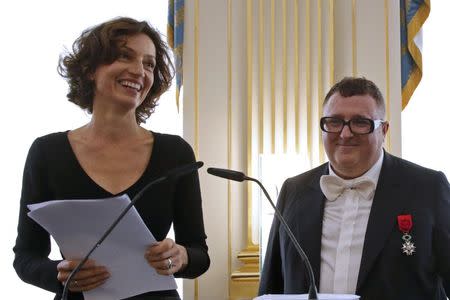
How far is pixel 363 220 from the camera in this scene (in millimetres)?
2531

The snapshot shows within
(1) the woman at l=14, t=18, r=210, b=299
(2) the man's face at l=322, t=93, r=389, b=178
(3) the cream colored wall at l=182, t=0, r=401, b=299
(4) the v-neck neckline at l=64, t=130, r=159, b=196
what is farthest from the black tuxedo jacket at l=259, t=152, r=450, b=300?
(3) the cream colored wall at l=182, t=0, r=401, b=299

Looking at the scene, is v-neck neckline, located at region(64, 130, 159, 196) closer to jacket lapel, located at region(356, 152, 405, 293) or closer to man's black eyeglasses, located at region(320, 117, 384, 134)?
man's black eyeglasses, located at region(320, 117, 384, 134)

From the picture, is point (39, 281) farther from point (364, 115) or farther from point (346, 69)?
point (346, 69)

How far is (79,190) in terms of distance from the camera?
86.9 inches

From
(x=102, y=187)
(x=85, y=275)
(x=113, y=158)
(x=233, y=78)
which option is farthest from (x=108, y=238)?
(x=233, y=78)

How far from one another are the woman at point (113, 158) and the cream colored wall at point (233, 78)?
8.40ft

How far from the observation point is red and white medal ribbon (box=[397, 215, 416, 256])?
7.88 ft

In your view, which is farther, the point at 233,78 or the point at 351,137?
the point at 233,78

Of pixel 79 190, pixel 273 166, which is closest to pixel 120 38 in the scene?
pixel 79 190

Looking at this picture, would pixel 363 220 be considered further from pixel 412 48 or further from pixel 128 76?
pixel 412 48

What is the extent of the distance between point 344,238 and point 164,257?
2.57ft

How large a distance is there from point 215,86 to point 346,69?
2.85 ft

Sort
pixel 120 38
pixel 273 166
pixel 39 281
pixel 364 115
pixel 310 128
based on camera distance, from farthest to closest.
Answer: pixel 310 128, pixel 273 166, pixel 364 115, pixel 120 38, pixel 39 281

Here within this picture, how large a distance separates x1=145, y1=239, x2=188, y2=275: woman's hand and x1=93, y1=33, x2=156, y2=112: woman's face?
0.48 metres
